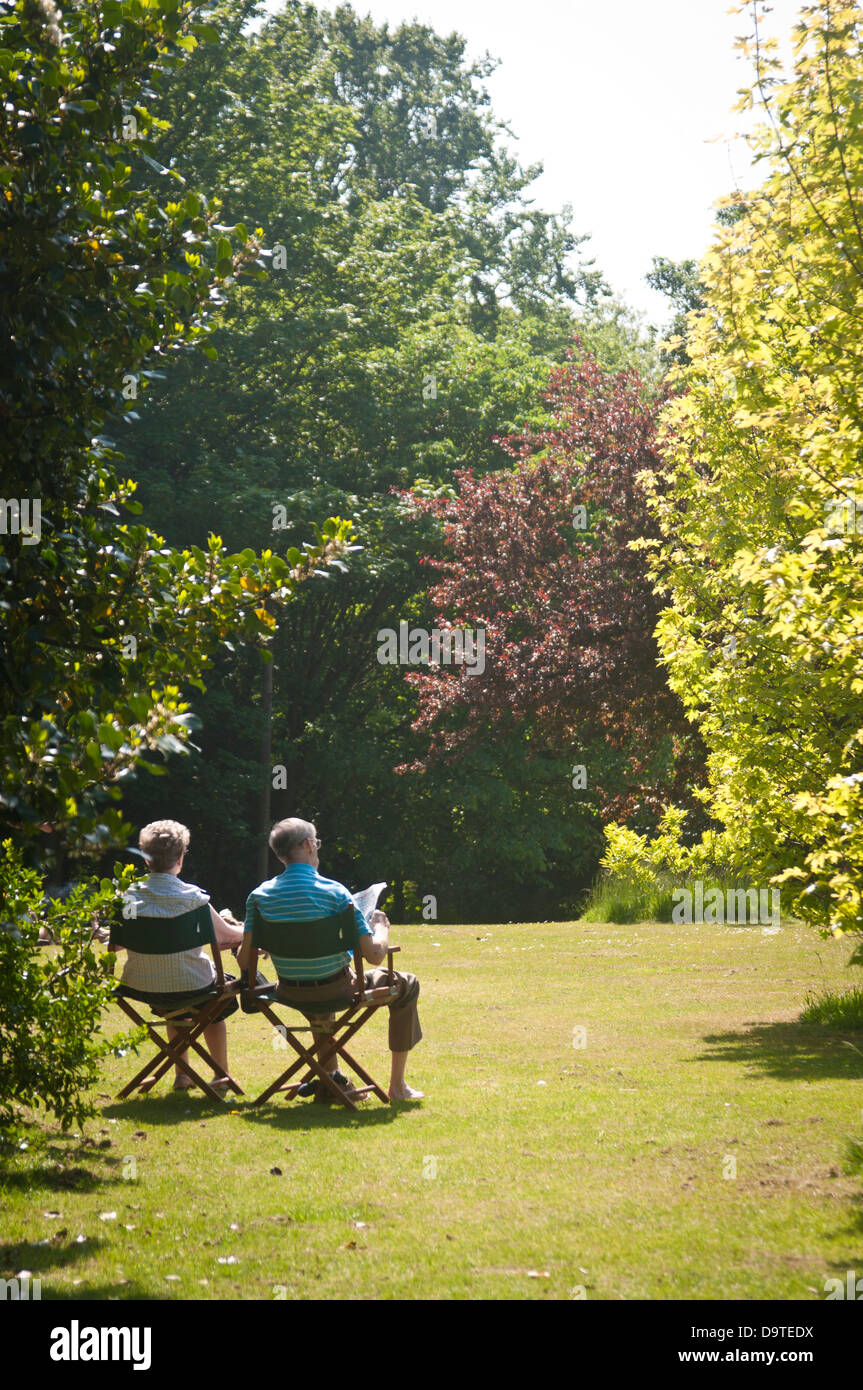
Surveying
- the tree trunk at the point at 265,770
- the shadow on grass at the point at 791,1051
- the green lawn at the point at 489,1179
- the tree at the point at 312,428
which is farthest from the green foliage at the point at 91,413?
the tree trunk at the point at 265,770

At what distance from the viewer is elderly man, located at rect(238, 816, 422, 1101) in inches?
289

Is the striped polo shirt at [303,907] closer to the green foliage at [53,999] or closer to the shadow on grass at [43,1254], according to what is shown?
the green foliage at [53,999]

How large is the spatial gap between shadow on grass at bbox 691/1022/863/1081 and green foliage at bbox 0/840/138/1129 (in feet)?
13.9

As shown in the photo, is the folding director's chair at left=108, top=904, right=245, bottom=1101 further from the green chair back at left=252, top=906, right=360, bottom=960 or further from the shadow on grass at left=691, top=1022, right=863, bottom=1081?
the shadow on grass at left=691, top=1022, right=863, bottom=1081

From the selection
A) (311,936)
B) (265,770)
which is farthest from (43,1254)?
(265,770)

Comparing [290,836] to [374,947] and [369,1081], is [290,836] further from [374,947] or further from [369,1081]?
[369,1081]

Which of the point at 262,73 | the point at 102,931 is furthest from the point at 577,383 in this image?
the point at 102,931

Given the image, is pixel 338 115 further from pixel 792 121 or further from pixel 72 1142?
pixel 72 1142

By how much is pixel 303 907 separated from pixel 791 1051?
3.73 metres

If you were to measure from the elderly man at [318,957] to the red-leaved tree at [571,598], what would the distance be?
295 inches

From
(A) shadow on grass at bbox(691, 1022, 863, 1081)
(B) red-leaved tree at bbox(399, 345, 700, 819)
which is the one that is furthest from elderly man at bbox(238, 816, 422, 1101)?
(B) red-leaved tree at bbox(399, 345, 700, 819)

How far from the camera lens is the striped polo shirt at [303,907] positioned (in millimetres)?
7336

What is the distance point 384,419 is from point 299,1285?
76.0 feet

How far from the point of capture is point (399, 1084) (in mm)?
7590
